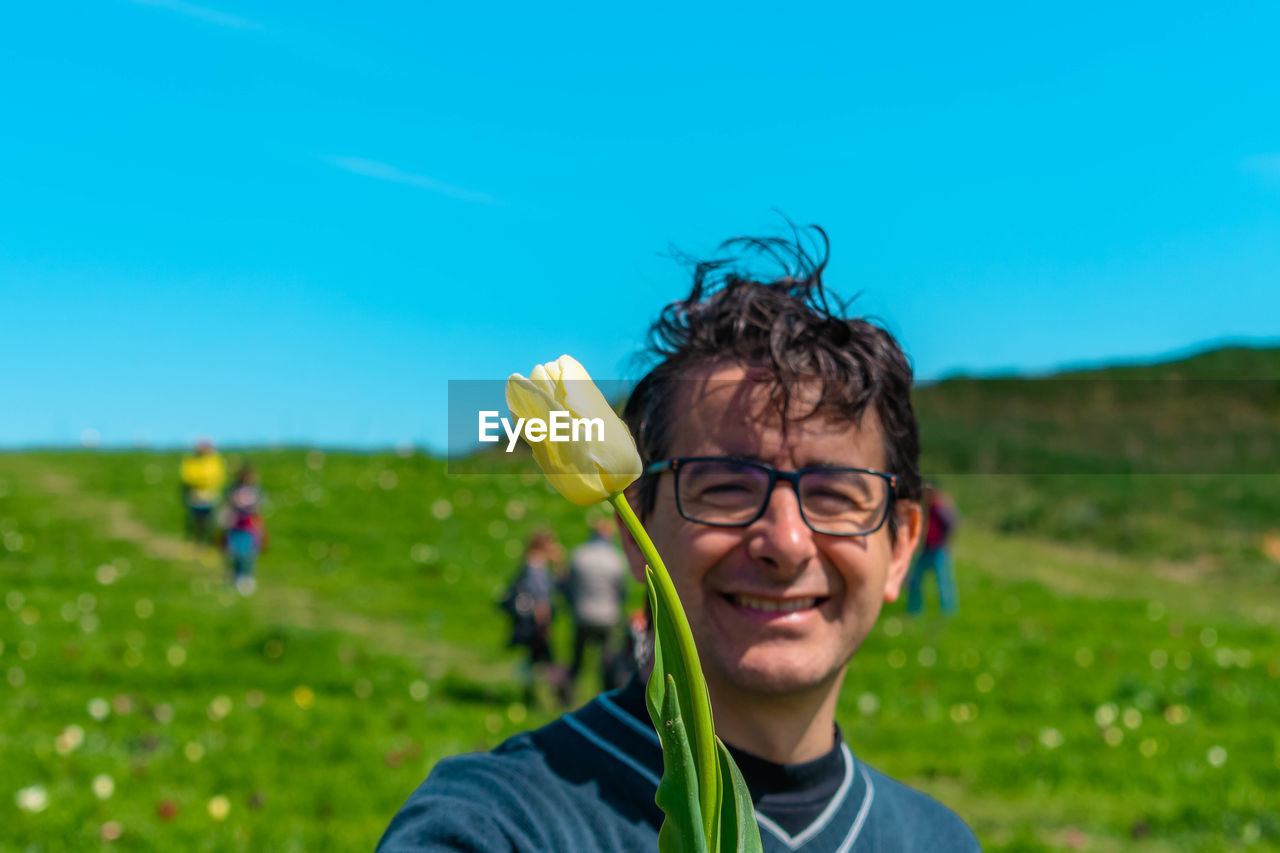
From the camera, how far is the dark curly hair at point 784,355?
1.51 metres

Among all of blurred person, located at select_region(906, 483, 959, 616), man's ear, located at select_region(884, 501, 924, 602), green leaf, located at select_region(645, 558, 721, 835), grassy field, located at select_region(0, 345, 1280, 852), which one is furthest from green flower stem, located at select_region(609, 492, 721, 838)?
blurred person, located at select_region(906, 483, 959, 616)

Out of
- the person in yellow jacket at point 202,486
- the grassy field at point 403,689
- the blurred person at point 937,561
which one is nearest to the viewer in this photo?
the grassy field at point 403,689

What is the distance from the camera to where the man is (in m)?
1.39

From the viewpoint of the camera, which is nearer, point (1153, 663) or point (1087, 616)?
point (1153, 663)

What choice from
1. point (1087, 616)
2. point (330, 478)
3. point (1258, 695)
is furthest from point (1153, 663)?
point (330, 478)

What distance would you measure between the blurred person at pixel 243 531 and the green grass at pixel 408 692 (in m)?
0.37

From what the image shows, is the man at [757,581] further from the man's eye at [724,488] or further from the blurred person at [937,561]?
the blurred person at [937,561]

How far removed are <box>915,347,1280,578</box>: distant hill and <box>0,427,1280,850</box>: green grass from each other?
13.2 ft

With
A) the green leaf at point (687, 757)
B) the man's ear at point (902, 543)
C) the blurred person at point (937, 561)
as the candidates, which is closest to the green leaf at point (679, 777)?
the green leaf at point (687, 757)

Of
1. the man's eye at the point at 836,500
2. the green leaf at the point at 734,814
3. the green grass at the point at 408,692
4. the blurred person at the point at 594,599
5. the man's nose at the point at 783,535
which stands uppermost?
the man's eye at the point at 836,500

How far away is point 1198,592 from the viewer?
617 inches

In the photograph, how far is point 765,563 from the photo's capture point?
4.57 feet

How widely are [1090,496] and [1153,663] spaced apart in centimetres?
1413

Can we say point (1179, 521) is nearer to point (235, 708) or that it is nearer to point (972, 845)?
point (235, 708)
